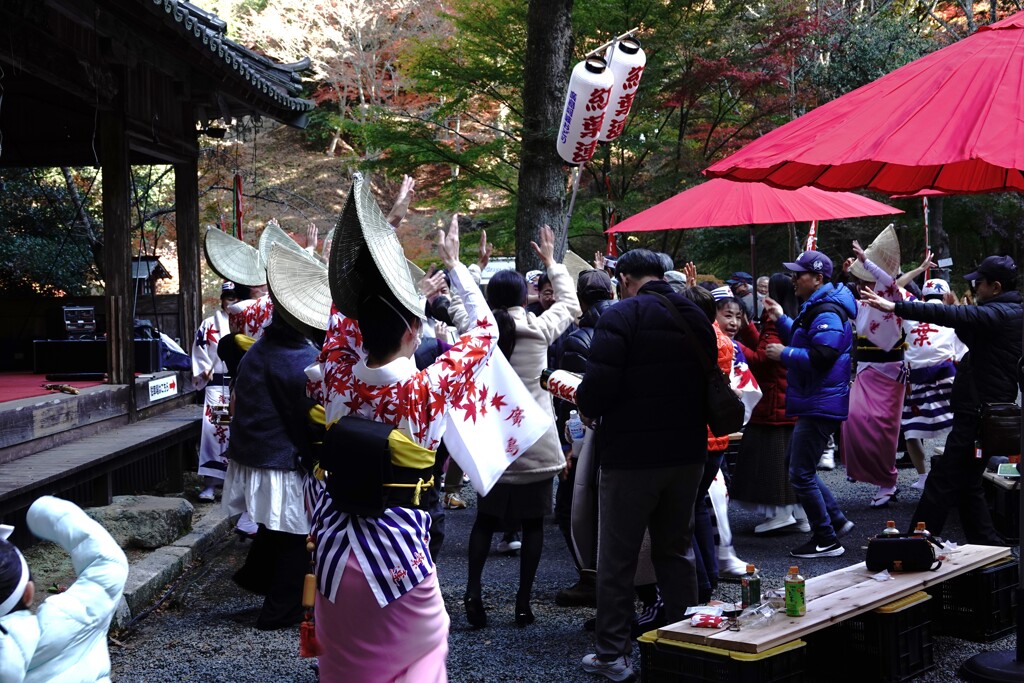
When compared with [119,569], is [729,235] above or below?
above

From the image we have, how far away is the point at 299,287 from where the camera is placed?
463cm

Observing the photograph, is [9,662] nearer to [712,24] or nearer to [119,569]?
[119,569]

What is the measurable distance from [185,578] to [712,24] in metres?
11.6

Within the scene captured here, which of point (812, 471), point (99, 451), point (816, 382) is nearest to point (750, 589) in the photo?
point (812, 471)

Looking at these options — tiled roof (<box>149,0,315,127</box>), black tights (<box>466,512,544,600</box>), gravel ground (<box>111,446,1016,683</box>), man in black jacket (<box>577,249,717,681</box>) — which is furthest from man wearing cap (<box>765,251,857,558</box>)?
tiled roof (<box>149,0,315,127</box>)

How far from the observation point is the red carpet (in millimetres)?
8023

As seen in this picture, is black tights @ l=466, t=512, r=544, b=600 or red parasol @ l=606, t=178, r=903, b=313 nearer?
black tights @ l=466, t=512, r=544, b=600

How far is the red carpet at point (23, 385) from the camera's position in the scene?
802 centimetres

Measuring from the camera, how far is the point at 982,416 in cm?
574

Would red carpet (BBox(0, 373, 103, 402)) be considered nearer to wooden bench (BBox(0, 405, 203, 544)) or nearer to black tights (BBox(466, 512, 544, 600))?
wooden bench (BBox(0, 405, 203, 544))

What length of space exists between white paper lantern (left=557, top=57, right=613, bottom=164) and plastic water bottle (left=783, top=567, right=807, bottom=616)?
4.35 m

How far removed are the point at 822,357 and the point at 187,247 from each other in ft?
22.8

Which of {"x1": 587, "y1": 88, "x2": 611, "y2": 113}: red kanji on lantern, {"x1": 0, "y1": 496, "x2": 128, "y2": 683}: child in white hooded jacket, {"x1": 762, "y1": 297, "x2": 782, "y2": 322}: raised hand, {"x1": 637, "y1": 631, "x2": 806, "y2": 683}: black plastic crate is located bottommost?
{"x1": 637, "y1": 631, "x2": 806, "y2": 683}: black plastic crate

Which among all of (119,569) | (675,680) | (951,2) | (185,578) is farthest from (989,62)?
(951,2)
